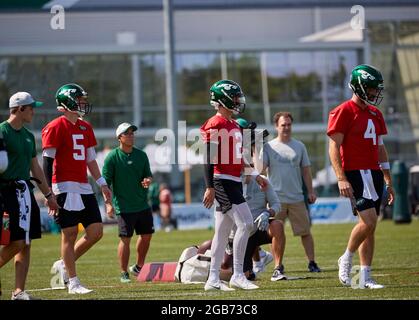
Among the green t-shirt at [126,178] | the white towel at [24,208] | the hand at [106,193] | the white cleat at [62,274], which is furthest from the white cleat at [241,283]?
the green t-shirt at [126,178]

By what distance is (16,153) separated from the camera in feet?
32.8

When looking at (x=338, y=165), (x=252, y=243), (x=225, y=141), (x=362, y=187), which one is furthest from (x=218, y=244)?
(x=252, y=243)

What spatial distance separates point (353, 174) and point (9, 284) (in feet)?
15.4

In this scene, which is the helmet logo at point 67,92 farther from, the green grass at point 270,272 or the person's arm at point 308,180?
the person's arm at point 308,180

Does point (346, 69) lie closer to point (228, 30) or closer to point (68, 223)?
point (228, 30)

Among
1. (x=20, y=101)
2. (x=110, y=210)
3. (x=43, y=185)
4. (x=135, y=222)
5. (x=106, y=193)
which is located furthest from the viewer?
(x=135, y=222)

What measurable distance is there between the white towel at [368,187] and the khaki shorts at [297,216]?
10.7 feet

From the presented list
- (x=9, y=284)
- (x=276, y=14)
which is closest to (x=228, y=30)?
(x=276, y=14)

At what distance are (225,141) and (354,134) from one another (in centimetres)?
143

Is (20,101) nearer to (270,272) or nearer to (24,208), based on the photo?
(24,208)

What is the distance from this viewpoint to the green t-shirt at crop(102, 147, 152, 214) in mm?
13781

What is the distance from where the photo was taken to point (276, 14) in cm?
5241
